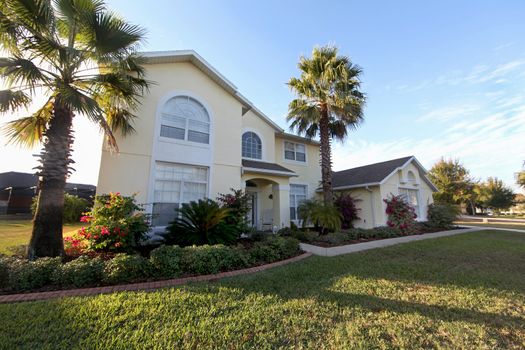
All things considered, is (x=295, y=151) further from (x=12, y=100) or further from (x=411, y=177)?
(x=12, y=100)

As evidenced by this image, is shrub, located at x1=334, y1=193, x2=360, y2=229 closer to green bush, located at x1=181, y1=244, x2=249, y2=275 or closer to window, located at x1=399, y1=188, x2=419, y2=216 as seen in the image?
window, located at x1=399, y1=188, x2=419, y2=216

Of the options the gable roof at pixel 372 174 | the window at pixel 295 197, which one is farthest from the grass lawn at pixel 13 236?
the gable roof at pixel 372 174

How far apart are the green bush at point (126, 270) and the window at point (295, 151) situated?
1292cm

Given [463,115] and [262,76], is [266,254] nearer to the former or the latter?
[262,76]

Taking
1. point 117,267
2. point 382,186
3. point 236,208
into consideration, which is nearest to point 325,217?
point 236,208

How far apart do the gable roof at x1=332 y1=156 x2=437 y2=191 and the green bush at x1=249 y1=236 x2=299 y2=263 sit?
964 cm

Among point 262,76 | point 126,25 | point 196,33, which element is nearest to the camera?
point 126,25

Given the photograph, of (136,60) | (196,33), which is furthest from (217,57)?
(136,60)

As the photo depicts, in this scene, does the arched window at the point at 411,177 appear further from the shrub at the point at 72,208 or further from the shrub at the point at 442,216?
the shrub at the point at 72,208

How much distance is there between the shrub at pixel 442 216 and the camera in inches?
652

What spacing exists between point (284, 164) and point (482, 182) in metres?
46.7

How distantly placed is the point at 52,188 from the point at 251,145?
10400 millimetres

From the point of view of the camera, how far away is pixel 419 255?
8.17 metres

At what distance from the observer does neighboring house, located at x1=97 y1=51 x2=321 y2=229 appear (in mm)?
8750
